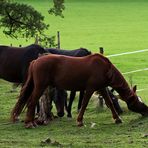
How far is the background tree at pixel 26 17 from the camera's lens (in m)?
16.3

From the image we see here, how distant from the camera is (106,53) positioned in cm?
2758

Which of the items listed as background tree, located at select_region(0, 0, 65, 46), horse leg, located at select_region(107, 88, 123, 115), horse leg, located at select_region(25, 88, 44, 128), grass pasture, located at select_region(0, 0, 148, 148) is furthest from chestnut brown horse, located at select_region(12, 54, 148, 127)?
background tree, located at select_region(0, 0, 65, 46)

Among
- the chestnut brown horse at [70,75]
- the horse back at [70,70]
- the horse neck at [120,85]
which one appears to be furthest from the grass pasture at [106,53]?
the horse back at [70,70]

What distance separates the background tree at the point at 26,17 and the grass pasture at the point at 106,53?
5.93 feet

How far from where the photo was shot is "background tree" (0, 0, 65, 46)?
1628 centimetres

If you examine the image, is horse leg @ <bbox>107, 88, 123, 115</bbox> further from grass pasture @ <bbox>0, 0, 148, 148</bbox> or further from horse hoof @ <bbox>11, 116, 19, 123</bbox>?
horse hoof @ <bbox>11, 116, 19, 123</bbox>

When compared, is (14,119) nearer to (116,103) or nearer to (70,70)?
(70,70)

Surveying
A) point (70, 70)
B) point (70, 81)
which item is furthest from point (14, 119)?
point (70, 70)

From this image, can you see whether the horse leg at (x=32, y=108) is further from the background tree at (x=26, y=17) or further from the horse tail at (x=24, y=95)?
the background tree at (x=26, y=17)

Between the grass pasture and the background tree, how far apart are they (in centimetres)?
181

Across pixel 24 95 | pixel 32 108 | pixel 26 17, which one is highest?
pixel 26 17

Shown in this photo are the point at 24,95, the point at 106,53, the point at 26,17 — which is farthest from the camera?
the point at 106,53

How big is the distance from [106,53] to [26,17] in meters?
11.6

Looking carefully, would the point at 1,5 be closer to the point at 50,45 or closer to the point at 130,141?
the point at 50,45
